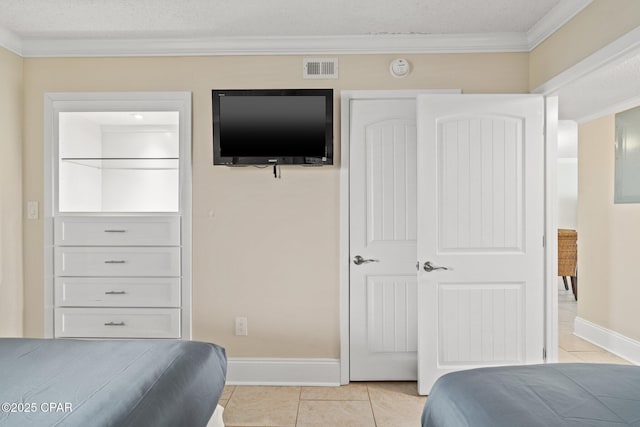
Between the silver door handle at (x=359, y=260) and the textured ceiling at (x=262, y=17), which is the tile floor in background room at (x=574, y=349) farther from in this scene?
the textured ceiling at (x=262, y=17)

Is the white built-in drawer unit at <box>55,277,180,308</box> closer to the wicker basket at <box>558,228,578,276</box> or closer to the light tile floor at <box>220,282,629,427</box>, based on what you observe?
the light tile floor at <box>220,282,629,427</box>

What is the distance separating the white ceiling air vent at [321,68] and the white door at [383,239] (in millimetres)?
282

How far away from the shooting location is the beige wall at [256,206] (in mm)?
3305

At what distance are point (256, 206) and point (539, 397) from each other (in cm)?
233

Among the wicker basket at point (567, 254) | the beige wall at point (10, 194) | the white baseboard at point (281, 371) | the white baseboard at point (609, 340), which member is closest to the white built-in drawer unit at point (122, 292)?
the beige wall at point (10, 194)

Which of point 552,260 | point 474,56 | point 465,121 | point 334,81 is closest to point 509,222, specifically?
point 552,260

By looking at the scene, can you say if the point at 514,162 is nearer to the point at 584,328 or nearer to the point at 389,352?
the point at 389,352

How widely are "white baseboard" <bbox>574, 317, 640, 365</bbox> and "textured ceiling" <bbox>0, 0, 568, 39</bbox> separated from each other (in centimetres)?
285

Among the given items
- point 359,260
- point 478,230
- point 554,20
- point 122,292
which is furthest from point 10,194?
point 554,20

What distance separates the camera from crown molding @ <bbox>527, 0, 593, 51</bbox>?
265 centimetres

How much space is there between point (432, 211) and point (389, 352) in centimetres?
108

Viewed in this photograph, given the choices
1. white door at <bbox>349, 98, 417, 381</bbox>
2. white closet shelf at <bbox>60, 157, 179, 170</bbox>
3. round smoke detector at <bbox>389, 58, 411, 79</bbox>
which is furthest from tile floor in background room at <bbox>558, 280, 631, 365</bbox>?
white closet shelf at <bbox>60, 157, 179, 170</bbox>

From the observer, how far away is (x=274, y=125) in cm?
320

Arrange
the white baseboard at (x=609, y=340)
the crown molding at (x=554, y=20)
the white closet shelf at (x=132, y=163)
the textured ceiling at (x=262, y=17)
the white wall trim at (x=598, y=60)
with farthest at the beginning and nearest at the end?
the white baseboard at (x=609, y=340) < the white closet shelf at (x=132, y=163) < the textured ceiling at (x=262, y=17) < the crown molding at (x=554, y=20) < the white wall trim at (x=598, y=60)
